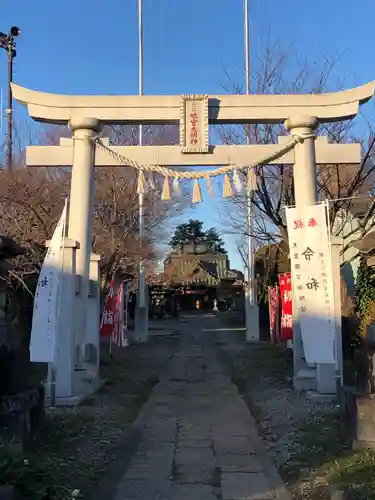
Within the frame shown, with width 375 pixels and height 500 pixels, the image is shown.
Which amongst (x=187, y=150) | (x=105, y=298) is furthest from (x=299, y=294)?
(x=105, y=298)

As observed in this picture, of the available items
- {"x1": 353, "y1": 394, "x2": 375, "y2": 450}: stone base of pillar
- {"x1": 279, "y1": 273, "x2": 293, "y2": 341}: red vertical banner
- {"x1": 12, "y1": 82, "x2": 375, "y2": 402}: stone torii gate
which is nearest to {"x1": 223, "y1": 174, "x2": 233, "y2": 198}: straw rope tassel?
{"x1": 12, "y1": 82, "x2": 375, "y2": 402}: stone torii gate

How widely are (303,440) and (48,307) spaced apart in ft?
13.6

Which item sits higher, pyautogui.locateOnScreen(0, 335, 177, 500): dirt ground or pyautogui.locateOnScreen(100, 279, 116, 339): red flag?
A: pyautogui.locateOnScreen(100, 279, 116, 339): red flag

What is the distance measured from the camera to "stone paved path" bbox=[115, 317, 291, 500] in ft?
17.5

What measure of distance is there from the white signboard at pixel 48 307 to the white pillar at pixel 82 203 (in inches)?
35.7

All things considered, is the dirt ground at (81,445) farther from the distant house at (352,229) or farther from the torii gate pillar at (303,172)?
the distant house at (352,229)

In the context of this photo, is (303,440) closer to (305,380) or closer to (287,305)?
(305,380)

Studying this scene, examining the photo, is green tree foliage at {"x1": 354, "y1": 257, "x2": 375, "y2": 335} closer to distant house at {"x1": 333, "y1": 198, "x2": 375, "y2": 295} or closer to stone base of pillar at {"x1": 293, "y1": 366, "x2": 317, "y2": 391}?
distant house at {"x1": 333, "y1": 198, "x2": 375, "y2": 295}

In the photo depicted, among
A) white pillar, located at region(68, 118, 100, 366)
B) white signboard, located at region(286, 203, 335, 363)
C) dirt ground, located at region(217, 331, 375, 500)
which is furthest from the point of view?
white pillar, located at region(68, 118, 100, 366)

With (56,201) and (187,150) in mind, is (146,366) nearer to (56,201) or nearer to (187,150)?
A: (56,201)

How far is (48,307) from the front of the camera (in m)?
8.77

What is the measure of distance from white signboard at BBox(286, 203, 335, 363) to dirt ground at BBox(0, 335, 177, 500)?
9.53 ft

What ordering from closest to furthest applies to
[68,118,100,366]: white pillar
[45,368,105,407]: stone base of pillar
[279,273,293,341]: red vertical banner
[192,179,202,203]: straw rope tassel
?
[45,368,105,407]: stone base of pillar, [192,179,202,203]: straw rope tassel, [68,118,100,366]: white pillar, [279,273,293,341]: red vertical banner

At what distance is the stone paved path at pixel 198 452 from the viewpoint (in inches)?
210
